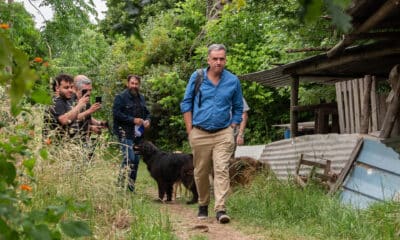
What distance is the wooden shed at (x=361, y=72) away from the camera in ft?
23.8

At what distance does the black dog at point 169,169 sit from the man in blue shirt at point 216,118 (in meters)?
2.19

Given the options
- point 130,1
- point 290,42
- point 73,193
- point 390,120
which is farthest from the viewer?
point 290,42

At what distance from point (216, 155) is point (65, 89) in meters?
1.83

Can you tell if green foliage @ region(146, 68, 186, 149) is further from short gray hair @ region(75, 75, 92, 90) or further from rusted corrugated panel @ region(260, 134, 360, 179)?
short gray hair @ region(75, 75, 92, 90)

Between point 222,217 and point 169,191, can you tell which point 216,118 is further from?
point 169,191

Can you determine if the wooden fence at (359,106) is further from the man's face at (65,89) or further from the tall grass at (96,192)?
the man's face at (65,89)

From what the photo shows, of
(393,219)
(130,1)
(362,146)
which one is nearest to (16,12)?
(362,146)

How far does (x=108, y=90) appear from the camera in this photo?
23672mm

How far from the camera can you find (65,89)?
7043 millimetres

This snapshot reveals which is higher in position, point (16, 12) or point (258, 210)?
point (16, 12)

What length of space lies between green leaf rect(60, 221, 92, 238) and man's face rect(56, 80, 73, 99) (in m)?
5.10

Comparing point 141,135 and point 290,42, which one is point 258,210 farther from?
point 290,42

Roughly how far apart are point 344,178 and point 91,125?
3.29 meters

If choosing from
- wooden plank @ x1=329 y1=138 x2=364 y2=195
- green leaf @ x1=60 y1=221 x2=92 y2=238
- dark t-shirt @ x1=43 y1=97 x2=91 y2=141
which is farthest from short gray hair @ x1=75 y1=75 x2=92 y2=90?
green leaf @ x1=60 y1=221 x2=92 y2=238
